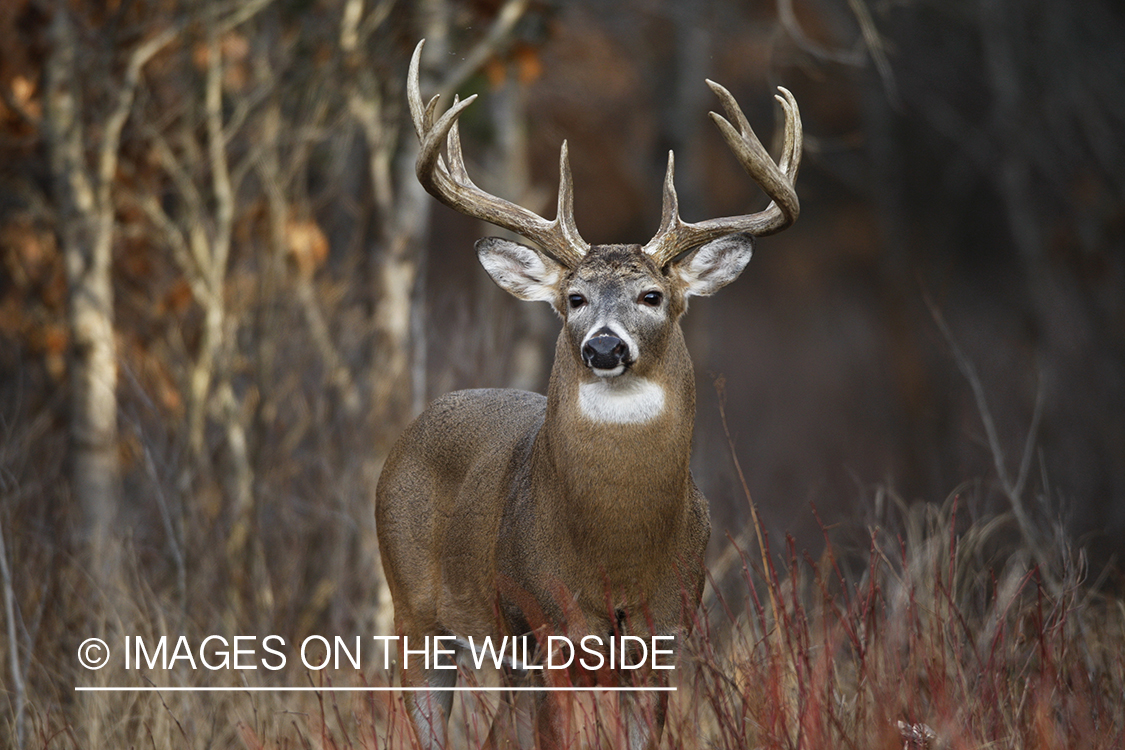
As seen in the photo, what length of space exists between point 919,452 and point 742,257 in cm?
1108

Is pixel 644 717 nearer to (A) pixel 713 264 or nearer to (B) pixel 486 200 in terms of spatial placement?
(A) pixel 713 264

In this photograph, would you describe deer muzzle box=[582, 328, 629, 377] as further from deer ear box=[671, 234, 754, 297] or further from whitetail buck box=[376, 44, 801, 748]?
deer ear box=[671, 234, 754, 297]

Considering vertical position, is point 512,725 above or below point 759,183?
below

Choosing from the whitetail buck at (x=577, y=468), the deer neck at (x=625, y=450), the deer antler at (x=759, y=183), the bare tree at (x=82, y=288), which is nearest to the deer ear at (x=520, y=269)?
the whitetail buck at (x=577, y=468)

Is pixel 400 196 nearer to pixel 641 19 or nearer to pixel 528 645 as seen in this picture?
pixel 528 645

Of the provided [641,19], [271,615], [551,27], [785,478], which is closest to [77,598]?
[271,615]

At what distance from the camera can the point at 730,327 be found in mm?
26016

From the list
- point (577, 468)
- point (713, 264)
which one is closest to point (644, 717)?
point (577, 468)

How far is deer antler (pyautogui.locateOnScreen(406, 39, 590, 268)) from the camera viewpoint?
4.32m

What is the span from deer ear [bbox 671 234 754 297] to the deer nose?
2.12ft

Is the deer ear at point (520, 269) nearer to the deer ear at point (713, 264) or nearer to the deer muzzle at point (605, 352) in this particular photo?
the deer ear at point (713, 264)

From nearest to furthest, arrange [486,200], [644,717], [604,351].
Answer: [644,717]
[604,351]
[486,200]

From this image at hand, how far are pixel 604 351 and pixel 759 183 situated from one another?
3.19 feet

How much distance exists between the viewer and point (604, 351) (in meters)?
3.82
